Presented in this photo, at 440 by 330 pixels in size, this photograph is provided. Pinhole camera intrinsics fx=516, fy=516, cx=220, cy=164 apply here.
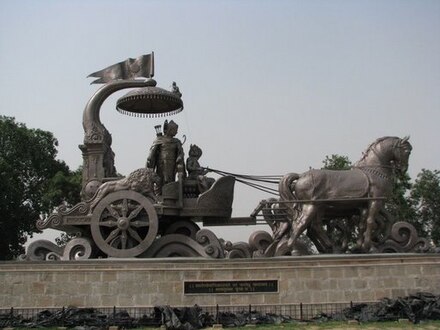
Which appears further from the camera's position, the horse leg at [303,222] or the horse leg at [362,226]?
the horse leg at [362,226]

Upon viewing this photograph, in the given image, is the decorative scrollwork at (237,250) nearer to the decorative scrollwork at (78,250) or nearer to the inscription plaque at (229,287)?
the inscription plaque at (229,287)

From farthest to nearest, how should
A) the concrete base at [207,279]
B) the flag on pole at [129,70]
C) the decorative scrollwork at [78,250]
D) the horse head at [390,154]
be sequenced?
1. the flag on pole at [129,70]
2. the horse head at [390,154]
3. the decorative scrollwork at [78,250]
4. the concrete base at [207,279]

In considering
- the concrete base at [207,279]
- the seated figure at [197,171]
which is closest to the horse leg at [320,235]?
the concrete base at [207,279]

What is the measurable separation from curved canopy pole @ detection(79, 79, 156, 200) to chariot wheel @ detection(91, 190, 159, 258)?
2.58 ft

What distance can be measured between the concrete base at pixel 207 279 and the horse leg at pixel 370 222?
29.9 inches

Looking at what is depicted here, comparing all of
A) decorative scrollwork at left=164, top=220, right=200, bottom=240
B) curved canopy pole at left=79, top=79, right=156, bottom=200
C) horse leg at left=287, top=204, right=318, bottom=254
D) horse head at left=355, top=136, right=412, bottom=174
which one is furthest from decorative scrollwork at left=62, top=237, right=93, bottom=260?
horse head at left=355, top=136, right=412, bottom=174

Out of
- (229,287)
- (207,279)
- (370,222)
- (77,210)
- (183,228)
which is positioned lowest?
(229,287)

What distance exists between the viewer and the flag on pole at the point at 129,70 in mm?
13992

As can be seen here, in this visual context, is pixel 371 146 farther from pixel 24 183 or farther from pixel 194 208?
pixel 24 183

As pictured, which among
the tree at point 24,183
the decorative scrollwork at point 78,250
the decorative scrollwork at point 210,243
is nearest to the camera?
the decorative scrollwork at point 210,243

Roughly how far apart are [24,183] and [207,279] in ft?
68.6

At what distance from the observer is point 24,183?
29172mm

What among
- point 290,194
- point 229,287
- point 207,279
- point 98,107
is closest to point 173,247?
point 207,279

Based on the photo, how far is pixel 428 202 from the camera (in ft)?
99.6
